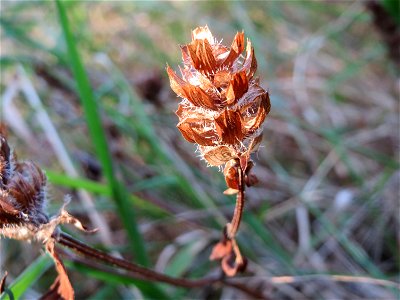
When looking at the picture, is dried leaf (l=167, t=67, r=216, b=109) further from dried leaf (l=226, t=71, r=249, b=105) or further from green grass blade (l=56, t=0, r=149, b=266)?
green grass blade (l=56, t=0, r=149, b=266)

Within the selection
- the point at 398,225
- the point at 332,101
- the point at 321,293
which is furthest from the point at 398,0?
the point at 321,293

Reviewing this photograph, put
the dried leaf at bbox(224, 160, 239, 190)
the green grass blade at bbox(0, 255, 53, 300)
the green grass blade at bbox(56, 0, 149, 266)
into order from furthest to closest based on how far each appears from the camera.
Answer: the green grass blade at bbox(56, 0, 149, 266), the green grass blade at bbox(0, 255, 53, 300), the dried leaf at bbox(224, 160, 239, 190)

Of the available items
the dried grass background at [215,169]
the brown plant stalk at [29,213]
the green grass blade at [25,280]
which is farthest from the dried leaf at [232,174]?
the dried grass background at [215,169]

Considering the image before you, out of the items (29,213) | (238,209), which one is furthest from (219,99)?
(29,213)

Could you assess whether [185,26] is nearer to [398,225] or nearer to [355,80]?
[355,80]

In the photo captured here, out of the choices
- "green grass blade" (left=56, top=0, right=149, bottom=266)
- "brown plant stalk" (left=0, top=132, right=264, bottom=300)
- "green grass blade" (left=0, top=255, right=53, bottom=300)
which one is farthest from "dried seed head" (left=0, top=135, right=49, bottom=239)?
"green grass blade" (left=56, top=0, right=149, bottom=266)

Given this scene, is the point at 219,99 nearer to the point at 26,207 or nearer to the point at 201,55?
the point at 201,55
